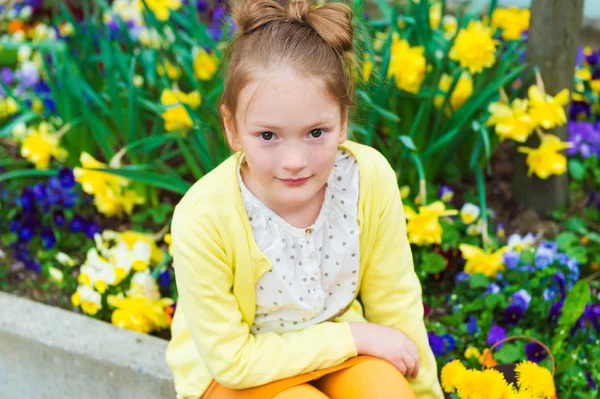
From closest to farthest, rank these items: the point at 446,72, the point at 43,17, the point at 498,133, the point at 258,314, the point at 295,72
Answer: the point at 295,72, the point at 258,314, the point at 498,133, the point at 446,72, the point at 43,17

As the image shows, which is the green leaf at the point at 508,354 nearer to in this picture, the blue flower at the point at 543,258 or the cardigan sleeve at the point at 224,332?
the blue flower at the point at 543,258

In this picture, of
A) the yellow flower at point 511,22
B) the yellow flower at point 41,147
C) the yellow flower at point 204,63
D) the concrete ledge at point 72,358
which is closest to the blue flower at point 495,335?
the concrete ledge at point 72,358

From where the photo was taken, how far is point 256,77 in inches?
52.2

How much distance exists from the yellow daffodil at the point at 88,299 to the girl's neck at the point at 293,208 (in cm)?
83

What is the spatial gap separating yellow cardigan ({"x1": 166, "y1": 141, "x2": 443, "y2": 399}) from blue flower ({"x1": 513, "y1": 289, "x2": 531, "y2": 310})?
44 centimetres

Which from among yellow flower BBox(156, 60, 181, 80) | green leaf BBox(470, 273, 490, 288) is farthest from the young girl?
yellow flower BBox(156, 60, 181, 80)

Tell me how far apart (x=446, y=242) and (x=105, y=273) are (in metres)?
1.02

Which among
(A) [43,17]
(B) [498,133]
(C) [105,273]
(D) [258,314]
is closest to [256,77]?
(D) [258,314]

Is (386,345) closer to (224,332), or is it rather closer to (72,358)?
(224,332)

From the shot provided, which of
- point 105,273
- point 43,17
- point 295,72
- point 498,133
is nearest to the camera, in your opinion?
point 295,72

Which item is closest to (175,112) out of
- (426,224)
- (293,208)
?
(426,224)

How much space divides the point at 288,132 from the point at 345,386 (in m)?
0.57

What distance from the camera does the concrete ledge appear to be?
1.93 meters

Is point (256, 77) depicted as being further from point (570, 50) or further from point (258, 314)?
point (570, 50)
